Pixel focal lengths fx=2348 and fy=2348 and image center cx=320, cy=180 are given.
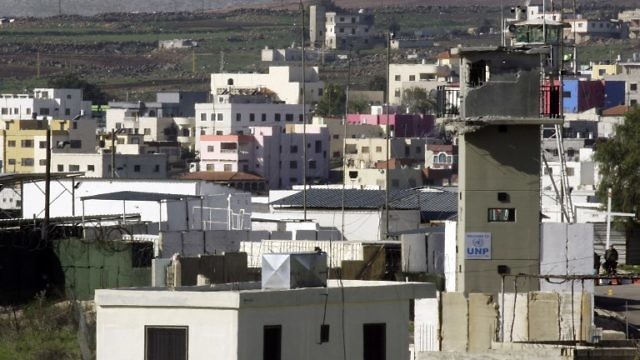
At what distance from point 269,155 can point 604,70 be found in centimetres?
4632

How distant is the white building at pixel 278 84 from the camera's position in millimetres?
153250

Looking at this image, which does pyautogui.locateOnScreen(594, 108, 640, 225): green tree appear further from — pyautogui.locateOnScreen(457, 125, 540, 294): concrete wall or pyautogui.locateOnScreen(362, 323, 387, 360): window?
pyautogui.locateOnScreen(362, 323, 387, 360): window

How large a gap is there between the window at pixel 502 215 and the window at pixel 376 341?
14587mm

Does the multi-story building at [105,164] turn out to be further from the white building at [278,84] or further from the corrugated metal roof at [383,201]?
the white building at [278,84]

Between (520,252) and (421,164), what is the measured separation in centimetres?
8236

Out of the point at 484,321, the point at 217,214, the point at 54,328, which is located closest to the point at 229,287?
the point at 484,321

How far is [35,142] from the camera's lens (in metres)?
107

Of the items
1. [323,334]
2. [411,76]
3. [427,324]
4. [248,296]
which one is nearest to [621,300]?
[427,324]

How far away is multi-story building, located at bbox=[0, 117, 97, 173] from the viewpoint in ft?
343

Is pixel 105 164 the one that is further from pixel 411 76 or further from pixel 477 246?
pixel 411 76

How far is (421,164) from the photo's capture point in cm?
11250

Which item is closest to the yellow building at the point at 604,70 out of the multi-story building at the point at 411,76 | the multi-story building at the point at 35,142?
the multi-story building at the point at 411,76

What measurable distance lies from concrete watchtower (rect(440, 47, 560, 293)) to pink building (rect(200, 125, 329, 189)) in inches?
3124

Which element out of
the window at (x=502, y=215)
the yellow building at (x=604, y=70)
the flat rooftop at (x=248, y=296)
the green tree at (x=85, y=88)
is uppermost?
the yellow building at (x=604, y=70)
